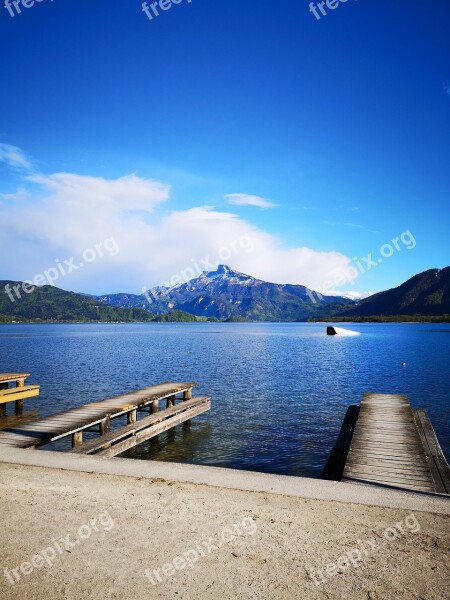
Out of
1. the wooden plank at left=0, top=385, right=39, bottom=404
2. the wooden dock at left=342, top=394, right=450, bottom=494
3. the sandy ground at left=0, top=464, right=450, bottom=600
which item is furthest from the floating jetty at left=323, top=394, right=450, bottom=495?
the wooden plank at left=0, top=385, right=39, bottom=404

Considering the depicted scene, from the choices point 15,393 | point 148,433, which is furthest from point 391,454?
point 15,393

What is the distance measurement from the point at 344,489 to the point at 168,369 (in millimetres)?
40259

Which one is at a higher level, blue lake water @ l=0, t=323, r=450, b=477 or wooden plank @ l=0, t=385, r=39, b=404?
wooden plank @ l=0, t=385, r=39, b=404

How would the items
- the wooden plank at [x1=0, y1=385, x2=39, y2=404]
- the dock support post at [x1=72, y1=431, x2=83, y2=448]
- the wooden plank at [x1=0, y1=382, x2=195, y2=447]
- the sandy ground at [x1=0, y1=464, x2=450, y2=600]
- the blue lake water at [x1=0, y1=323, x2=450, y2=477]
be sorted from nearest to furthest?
the sandy ground at [x1=0, y1=464, x2=450, y2=600]
the wooden plank at [x1=0, y1=382, x2=195, y2=447]
the dock support post at [x1=72, y1=431, x2=83, y2=448]
the blue lake water at [x1=0, y1=323, x2=450, y2=477]
the wooden plank at [x1=0, y1=385, x2=39, y2=404]

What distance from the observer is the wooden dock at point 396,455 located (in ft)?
32.5

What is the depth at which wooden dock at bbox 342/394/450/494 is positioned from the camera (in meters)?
9.90

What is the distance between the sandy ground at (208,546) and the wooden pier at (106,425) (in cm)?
550

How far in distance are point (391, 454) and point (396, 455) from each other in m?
0.15

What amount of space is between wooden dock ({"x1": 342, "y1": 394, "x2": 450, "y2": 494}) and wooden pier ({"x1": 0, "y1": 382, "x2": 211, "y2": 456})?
27.5ft

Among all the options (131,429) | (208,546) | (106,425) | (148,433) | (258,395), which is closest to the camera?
(208,546)

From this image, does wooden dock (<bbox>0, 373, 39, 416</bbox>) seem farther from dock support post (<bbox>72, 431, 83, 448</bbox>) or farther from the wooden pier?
dock support post (<bbox>72, 431, 83, 448</bbox>)

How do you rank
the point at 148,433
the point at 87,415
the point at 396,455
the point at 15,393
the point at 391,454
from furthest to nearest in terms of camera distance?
the point at 15,393
the point at 148,433
the point at 87,415
the point at 391,454
the point at 396,455

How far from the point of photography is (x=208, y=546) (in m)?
6.34

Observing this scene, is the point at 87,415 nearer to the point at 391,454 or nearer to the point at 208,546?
the point at 391,454
